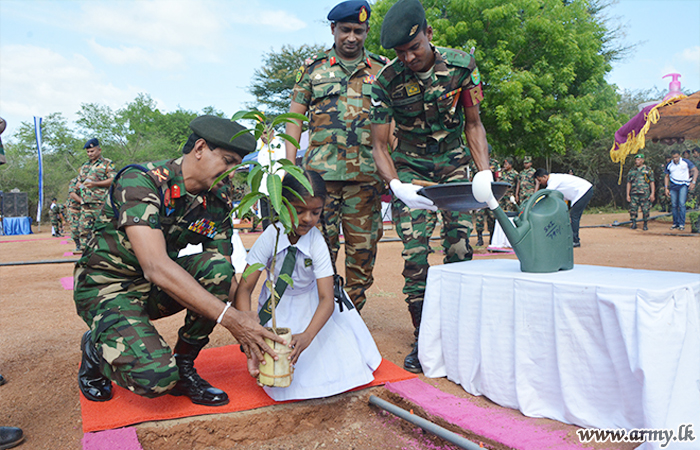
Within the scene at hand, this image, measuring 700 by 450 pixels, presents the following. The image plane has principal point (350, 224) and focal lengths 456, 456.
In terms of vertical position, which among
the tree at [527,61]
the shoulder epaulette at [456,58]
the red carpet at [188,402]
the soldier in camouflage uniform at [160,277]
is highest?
the tree at [527,61]

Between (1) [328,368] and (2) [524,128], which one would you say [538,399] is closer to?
(1) [328,368]

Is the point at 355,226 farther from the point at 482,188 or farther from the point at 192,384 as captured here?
the point at 192,384

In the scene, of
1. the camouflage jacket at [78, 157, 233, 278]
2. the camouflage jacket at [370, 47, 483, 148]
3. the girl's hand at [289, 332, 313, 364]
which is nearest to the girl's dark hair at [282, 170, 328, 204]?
the camouflage jacket at [78, 157, 233, 278]

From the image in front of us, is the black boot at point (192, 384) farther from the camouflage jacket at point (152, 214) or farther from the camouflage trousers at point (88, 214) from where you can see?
the camouflage trousers at point (88, 214)

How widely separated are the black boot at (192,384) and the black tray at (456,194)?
135 centimetres

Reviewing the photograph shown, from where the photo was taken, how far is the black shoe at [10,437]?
1.79 metres

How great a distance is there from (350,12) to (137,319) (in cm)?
220

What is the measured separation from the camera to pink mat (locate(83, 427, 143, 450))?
1.73 m

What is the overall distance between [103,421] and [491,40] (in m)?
14.3

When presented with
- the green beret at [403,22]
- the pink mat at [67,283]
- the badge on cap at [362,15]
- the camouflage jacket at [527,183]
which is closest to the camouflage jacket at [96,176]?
the pink mat at [67,283]

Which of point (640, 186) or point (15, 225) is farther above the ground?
point (640, 186)

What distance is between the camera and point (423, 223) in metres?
2.74

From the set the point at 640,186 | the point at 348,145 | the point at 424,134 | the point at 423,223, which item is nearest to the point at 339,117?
the point at 348,145

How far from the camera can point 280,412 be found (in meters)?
2.11
